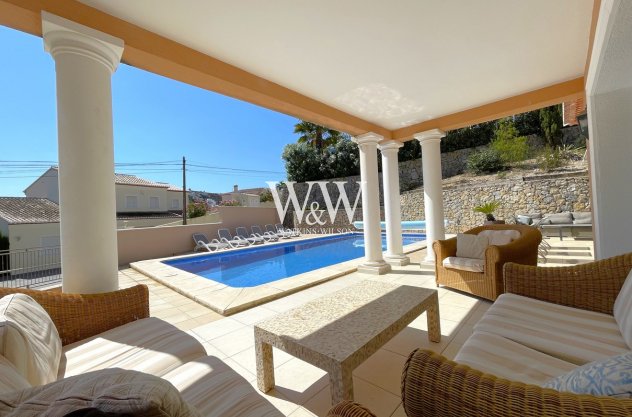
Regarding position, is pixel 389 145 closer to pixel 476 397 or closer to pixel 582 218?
pixel 476 397

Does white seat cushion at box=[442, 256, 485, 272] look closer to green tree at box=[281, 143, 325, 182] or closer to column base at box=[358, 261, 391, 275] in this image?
column base at box=[358, 261, 391, 275]

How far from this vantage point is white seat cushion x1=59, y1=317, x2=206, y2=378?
4.52 ft

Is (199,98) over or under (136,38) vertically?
over

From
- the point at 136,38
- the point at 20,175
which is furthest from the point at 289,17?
the point at 20,175

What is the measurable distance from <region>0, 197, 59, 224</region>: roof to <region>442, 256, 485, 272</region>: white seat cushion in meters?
15.8

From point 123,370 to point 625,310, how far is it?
2257 mm

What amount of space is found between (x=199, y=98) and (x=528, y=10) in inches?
608

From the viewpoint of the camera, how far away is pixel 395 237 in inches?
220

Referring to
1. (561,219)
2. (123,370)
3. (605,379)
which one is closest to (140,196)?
(123,370)

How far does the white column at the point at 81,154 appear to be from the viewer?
1907mm

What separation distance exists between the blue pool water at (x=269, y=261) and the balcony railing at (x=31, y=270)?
2.43 meters

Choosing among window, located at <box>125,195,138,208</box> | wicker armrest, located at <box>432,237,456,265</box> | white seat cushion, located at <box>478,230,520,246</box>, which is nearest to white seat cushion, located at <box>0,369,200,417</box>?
wicker armrest, located at <box>432,237,456,265</box>

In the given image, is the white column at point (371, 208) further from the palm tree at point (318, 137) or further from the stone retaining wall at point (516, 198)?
the palm tree at point (318, 137)

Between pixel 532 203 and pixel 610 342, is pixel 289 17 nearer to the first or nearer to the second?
pixel 610 342
